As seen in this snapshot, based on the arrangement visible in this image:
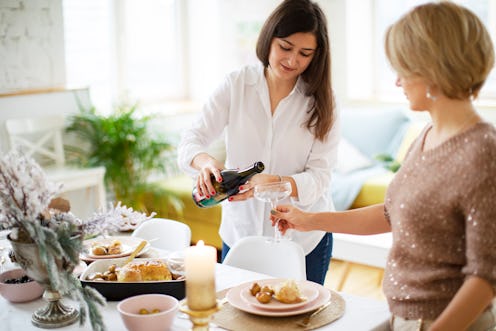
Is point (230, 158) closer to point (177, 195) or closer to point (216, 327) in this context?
point (216, 327)

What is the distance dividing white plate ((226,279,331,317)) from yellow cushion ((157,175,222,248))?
273 cm

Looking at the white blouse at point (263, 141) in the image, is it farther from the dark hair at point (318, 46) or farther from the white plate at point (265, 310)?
the white plate at point (265, 310)

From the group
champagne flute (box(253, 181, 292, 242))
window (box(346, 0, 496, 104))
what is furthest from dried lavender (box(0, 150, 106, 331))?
window (box(346, 0, 496, 104))

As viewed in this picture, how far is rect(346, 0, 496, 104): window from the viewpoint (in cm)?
569

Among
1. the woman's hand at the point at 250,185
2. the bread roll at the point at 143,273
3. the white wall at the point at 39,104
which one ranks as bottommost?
the bread roll at the point at 143,273

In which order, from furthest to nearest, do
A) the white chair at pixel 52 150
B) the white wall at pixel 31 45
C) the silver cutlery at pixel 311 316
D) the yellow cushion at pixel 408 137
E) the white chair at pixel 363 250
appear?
the yellow cushion at pixel 408 137
the white wall at pixel 31 45
the white chair at pixel 52 150
the white chair at pixel 363 250
the silver cutlery at pixel 311 316

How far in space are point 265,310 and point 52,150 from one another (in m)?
3.39

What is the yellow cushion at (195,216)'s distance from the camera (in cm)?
459

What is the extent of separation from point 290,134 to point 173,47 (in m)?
3.84

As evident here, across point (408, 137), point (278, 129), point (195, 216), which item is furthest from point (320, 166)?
point (408, 137)

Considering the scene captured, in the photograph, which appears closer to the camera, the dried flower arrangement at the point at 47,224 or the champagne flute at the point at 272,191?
the dried flower arrangement at the point at 47,224

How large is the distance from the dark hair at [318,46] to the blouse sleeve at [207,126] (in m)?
0.21

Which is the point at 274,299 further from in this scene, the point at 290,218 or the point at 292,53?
the point at 292,53

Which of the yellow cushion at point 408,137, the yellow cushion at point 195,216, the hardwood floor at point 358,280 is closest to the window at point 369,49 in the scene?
the yellow cushion at point 408,137
